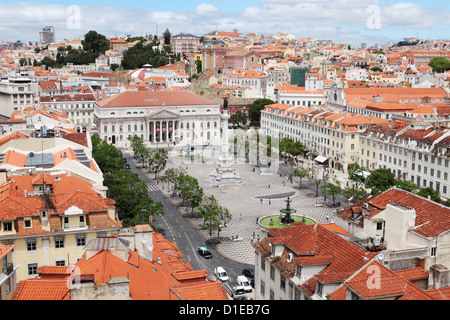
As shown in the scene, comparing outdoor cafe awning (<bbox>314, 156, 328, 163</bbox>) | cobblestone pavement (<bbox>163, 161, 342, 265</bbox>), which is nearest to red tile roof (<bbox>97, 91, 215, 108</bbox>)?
cobblestone pavement (<bbox>163, 161, 342, 265</bbox>)

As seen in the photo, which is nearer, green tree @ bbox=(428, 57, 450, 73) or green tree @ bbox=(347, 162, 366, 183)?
green tree @ bbox=(347, 162, 366, 183)

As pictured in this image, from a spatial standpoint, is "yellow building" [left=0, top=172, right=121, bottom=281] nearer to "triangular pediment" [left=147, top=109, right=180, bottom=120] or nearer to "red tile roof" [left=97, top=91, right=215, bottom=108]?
"triangular pediment" [left=147, top=109, right=180, bottom=120]

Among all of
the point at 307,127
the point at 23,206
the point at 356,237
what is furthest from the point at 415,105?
the point at 23,206

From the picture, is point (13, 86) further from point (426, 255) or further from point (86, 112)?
point (426, 255)

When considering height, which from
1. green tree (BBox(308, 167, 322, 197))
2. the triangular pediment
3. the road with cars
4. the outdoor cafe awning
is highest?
the triangular pediment

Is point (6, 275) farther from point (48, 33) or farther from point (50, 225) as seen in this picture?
point (48, 33)

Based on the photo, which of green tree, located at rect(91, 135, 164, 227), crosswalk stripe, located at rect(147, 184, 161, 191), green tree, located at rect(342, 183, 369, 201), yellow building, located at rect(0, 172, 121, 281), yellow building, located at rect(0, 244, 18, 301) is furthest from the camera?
crosswalk stripe, located at rect(147, 184, 161, 191)

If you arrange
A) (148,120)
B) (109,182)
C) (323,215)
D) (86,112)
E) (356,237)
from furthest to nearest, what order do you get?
1. (86,112)
2. (148,120)
3. (323,215)
4. (109,182)
5. (356,237)
